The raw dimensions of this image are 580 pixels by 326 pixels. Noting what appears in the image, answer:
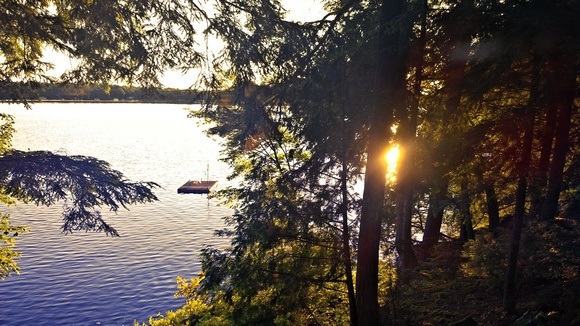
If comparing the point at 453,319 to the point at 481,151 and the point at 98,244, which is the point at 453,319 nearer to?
the point at 481,151

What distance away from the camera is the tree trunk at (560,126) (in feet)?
31.0

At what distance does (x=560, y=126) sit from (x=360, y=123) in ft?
15.4

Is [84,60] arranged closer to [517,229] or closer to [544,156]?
[517,229]

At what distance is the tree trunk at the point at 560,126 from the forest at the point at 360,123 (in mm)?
40

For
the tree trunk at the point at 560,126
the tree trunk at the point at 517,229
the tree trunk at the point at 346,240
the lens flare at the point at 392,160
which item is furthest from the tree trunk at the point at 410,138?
the tree trunk at the point at 560,126

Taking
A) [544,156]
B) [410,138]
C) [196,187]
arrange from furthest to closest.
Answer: [196,187], [410,138], [544,156]

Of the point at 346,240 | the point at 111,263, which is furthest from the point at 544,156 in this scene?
the point at 111,263

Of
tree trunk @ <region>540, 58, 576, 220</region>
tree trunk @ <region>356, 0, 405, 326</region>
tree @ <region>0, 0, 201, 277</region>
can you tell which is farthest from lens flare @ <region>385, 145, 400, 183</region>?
tree @ <region>0, 0, 201, 277</region>

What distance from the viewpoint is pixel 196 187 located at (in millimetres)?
42719

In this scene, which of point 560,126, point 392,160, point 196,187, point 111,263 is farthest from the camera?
point 196,187

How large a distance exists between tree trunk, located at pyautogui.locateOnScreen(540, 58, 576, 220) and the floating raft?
1265 inches

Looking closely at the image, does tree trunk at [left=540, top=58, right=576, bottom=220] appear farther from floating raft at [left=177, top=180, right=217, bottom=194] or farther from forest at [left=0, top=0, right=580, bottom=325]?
floating raft at [left=177, top=180, right=217, bottom=194]

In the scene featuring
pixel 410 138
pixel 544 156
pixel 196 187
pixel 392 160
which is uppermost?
pixel 410 138

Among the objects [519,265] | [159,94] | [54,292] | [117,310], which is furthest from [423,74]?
[54,292]
